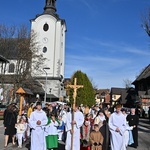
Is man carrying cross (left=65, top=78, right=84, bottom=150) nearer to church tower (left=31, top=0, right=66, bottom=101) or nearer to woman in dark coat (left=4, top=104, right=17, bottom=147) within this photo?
woman in dark coat (left=4, top=104, right=17, bottom=147)

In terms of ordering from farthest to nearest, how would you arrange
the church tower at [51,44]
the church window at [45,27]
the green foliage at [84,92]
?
the green foliage at [84,92] < the church window at [45,27] < the church tower at [51,44]

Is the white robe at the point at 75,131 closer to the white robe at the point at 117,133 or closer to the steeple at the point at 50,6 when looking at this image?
the white robe at the point at 117,133

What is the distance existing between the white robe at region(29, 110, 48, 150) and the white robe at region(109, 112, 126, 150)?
8.20ft

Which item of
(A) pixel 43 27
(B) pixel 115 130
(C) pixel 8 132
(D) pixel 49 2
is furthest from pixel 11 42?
(B) pixel 115 130

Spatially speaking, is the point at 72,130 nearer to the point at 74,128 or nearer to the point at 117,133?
the point at 74,128

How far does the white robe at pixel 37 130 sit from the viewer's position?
10492mm

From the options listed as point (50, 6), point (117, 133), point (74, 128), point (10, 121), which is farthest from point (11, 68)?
point (117, 133)

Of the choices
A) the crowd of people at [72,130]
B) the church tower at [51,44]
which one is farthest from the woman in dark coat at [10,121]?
the church tower at [51,44]

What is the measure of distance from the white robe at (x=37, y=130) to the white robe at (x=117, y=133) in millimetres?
2499

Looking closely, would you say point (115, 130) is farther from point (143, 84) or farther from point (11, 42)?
point (143, 84)

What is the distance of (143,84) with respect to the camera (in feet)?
208

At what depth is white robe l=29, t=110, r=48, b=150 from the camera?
1049cm

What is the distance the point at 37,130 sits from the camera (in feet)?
34.7

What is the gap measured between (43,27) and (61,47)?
6.55 meters
